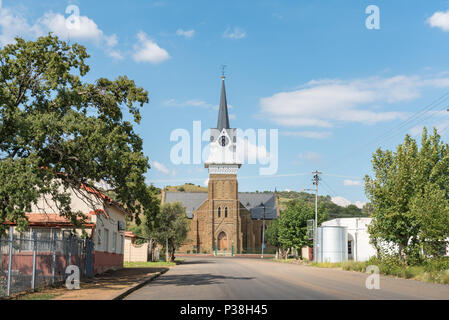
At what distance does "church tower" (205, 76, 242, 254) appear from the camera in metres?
91.3

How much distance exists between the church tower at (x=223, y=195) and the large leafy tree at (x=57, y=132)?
70.4 m

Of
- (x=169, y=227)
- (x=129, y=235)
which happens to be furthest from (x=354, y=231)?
(x=129, y=235)

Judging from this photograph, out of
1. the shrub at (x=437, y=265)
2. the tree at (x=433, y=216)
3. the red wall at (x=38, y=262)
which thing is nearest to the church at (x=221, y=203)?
the tree at (x=433, y=216)

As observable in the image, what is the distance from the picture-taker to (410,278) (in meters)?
27.1

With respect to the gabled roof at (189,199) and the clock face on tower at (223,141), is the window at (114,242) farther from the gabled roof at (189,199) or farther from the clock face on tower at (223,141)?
the gabled roof at (189,199)

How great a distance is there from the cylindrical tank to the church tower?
41.0 metres

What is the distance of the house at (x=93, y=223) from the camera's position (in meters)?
22.8

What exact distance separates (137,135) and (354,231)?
122ft

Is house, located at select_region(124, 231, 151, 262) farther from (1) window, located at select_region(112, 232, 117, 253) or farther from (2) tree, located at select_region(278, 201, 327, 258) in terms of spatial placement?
(2) tree, located at select_region(278, 201, 327, 258)

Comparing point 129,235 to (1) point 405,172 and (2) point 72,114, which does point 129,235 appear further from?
(2) point 72,114

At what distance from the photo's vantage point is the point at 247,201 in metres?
109

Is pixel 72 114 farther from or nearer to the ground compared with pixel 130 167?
farther from the ground

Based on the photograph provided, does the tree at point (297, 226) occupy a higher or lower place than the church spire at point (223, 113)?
lower

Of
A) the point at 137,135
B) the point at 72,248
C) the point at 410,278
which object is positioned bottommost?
the point at 410,278
